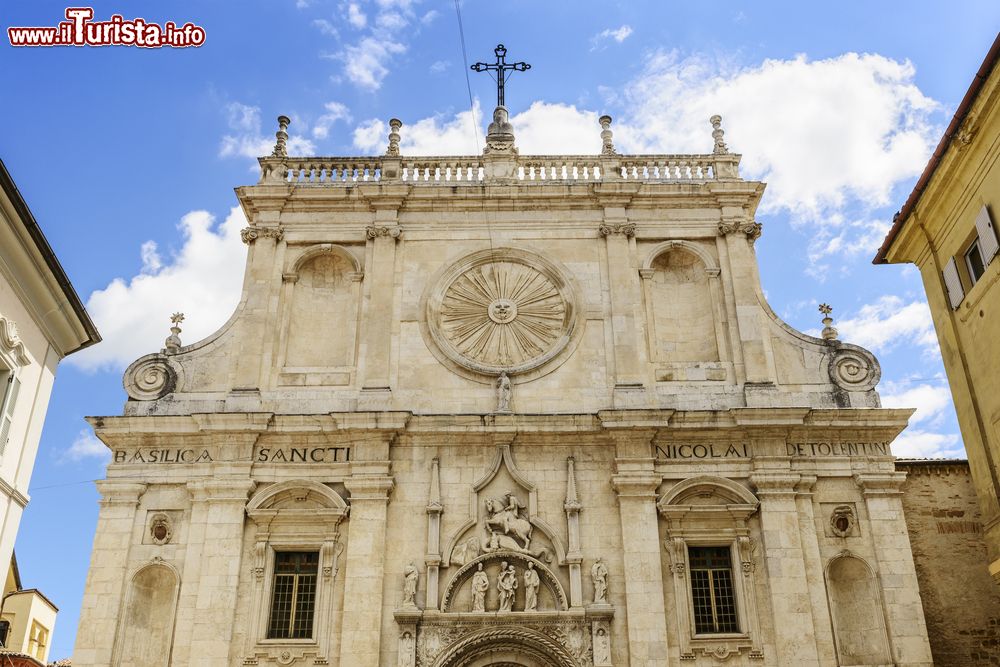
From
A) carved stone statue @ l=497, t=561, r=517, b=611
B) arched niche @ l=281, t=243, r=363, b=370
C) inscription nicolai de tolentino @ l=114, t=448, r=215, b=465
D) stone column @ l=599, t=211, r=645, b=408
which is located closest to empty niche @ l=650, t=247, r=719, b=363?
stone column @ l=599, t=211, r=645, b=408

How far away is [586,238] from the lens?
18.6m

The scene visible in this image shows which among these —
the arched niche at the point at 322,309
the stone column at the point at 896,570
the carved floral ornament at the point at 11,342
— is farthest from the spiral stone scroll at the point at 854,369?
the carved floral ornament at the point at 11,342

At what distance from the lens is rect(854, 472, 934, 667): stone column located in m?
14.8

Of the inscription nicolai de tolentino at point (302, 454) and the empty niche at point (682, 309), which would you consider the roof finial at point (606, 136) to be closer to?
the empty niche at point (682, 309)

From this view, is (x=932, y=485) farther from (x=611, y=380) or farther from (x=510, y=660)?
(x=510, y=660)

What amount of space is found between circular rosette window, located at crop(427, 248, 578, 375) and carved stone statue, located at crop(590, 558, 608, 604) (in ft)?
12.4

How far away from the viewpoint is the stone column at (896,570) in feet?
48.5

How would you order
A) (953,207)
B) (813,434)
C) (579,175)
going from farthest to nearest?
1. (579,175)
2. (813,434)
3. (953,207)

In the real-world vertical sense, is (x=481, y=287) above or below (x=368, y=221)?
below

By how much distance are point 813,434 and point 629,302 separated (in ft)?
13.2

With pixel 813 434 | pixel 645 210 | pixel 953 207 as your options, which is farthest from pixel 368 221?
pixel 953 207

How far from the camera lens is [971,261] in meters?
13.5

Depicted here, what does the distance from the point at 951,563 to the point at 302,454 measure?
38.6 ft

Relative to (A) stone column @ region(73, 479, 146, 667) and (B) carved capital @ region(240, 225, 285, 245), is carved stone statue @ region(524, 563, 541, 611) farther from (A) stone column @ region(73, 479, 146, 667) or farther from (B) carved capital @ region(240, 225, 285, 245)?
(B) carved capital @ region(240, 225, 285, 245)
